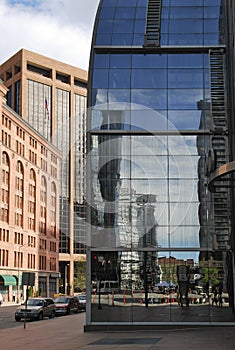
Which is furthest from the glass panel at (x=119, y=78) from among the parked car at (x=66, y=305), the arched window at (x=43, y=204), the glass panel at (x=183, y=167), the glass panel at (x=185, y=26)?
the arched window at (x=43, y=204)

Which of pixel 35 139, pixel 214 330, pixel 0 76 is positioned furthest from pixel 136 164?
pixel 0 76

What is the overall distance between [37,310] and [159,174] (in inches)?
775

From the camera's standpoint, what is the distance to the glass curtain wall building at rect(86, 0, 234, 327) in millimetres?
26297

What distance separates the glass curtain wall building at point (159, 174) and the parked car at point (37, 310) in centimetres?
1626

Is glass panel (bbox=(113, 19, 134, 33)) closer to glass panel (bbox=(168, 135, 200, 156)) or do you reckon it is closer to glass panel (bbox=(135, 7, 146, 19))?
glass panel (bbox=(135, 7, 146, 19))

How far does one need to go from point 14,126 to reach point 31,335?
8036 centimetres

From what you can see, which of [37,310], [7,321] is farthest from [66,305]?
[7,321]

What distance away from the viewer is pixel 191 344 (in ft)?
65.6

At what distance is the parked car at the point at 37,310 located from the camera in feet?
138

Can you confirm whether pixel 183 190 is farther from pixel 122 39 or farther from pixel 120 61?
pixel 122 39

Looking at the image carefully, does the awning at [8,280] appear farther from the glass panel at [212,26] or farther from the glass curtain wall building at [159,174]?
the glass panel at [212,26]

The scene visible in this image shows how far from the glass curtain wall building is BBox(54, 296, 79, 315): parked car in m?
22.2

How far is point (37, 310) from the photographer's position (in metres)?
42.5

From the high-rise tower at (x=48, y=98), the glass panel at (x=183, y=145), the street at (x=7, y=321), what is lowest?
the street at (x=7, y=321)
